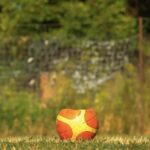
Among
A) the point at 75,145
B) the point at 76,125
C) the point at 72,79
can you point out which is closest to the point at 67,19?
the point at 72,79

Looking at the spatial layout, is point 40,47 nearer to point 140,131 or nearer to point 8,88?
point 8,88

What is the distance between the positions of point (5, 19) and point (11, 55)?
1.77 meters

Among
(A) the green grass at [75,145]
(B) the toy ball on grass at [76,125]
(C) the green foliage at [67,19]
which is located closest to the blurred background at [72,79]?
(C) the green foliage at [67,19]

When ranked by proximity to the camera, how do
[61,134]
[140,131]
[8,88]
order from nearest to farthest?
1. [61,134]
2. [140,131]
3. [8,88]

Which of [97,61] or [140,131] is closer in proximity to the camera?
[140,131]

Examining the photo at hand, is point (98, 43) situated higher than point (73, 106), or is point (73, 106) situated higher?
point (98, 43)

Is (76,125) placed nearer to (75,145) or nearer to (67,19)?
(75,145)

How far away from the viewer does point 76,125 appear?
784 cm

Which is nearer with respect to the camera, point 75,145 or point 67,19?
point 75,145

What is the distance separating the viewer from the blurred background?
45.5ft

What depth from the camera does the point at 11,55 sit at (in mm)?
14828

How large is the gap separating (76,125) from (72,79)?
22.1 ft

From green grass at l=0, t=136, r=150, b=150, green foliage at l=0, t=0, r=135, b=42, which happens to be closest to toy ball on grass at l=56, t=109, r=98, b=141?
green grass at l=0, t=136, r=150, b=150

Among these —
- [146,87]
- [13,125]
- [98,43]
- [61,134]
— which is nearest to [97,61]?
[98,43]
